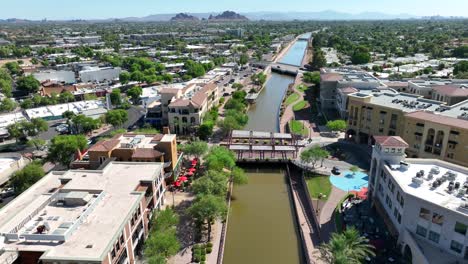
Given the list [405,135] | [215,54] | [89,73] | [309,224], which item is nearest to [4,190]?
[309,224]

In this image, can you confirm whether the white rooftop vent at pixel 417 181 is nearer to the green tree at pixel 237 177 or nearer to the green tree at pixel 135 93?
the green tree at pixel 237 177

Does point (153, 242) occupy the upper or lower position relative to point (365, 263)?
upper

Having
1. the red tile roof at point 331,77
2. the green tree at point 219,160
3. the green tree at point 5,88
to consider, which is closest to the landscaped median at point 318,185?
the green tree at point 219,160

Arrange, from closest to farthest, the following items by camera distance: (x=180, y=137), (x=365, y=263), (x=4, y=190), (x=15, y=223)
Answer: (x=15, y=223) → (x=365, y=263) → (x=4, y=190) → (x=180, y=137)

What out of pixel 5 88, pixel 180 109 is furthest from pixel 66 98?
pixel 180 109

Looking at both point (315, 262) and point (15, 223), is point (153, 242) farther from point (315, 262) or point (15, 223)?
point (315, 262)

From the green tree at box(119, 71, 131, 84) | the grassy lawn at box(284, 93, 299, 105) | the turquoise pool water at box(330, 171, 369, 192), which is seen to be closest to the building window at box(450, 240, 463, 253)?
the turquoise pool water at box(330, 171, 369, 192)

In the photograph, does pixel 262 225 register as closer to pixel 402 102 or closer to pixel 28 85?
pixel 402 102
